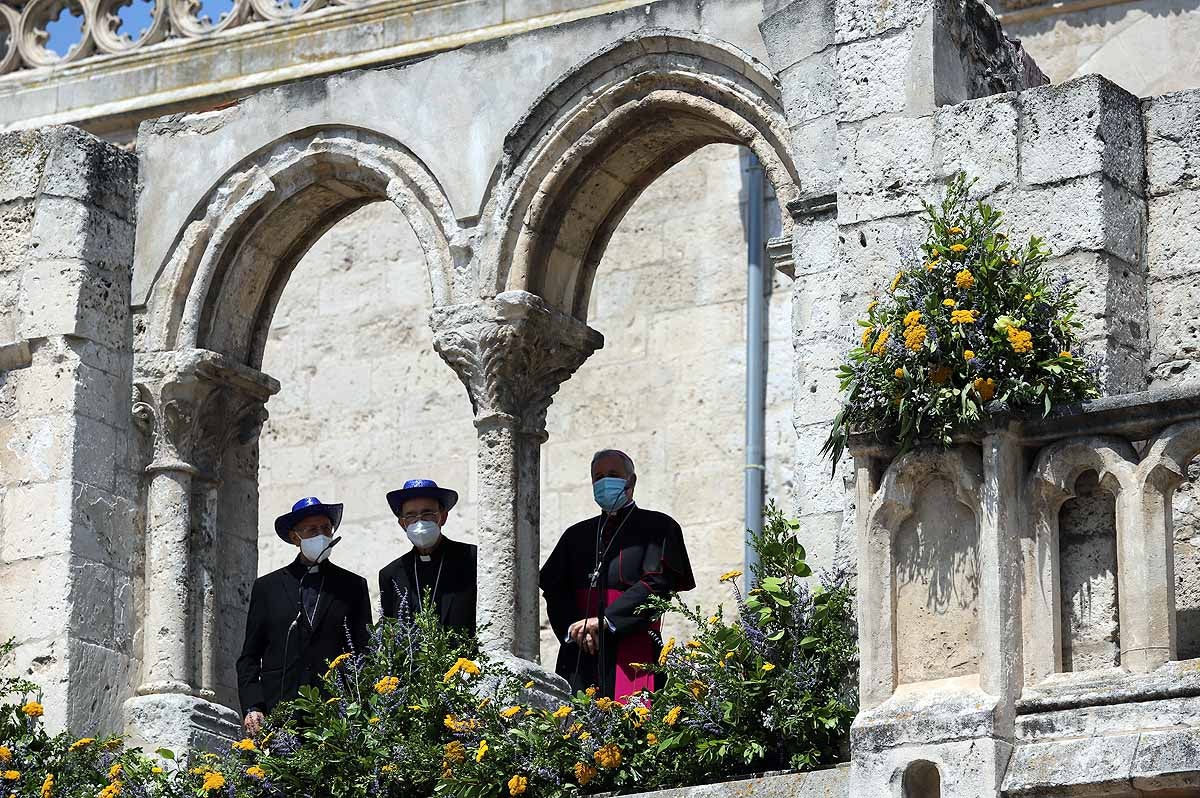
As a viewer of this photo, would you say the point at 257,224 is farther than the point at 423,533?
Yes

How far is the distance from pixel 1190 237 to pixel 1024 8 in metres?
5.00

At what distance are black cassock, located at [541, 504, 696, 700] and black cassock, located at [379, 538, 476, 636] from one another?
0.29 meters

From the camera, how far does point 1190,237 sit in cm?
815

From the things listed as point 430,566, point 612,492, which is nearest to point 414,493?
point 430,566

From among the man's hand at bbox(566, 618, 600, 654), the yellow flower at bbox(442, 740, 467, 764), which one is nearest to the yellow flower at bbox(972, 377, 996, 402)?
the yellow flower at bbox(442, 740, 467, 764)

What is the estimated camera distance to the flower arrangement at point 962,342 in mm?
7578

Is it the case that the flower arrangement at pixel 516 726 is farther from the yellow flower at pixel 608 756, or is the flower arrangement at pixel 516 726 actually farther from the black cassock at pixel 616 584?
the black cassock at pixel 616 584

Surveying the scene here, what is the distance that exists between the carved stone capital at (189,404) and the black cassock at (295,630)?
875mm

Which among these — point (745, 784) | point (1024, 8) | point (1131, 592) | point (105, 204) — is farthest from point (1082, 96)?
A: point (1024, 8)

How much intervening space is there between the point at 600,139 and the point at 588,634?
1.95 meters

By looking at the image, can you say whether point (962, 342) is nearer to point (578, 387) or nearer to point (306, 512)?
point (306, 512)

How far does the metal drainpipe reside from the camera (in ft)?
46.6

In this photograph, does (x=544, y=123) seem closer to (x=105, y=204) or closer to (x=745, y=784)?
(x=105, y=204)

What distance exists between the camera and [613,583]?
Answer: 10039mm
